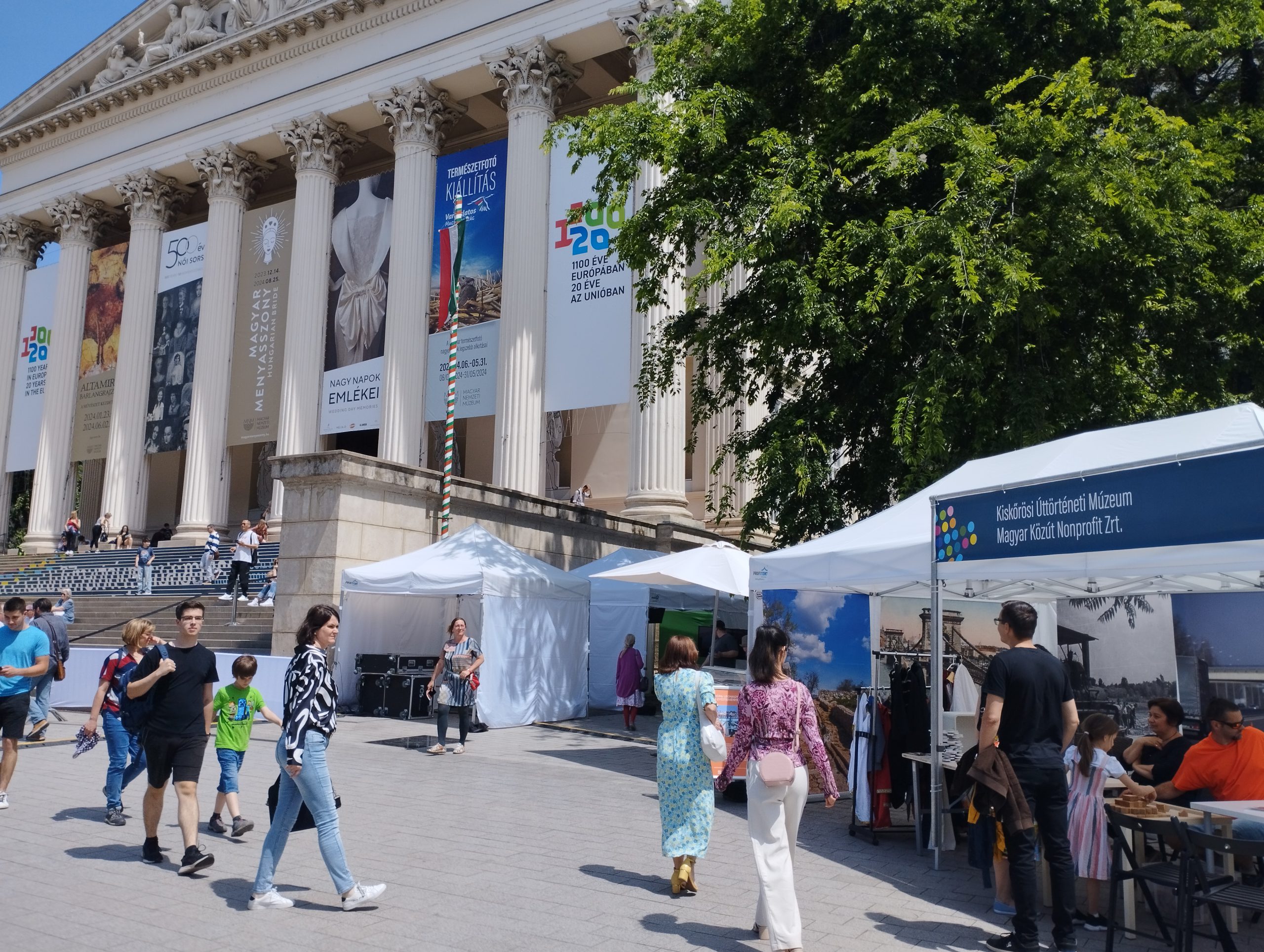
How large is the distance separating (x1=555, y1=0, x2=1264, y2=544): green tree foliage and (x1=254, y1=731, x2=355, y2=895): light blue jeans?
27.7 ft

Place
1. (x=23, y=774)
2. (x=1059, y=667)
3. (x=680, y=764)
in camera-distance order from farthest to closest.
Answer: (x=23, y=774) → (x=680, y=764) → (x=1059, y=667)

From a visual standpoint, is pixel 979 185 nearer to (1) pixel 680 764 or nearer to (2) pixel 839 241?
(2) pixel 839 241

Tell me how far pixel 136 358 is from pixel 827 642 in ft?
103

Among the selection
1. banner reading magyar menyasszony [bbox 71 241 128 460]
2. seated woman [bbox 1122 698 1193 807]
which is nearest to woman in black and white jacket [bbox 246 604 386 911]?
seated woman [bbox 1122 698 1193 807]

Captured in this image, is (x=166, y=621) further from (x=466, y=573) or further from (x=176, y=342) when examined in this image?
(x=176, y=342)

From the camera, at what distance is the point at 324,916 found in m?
5.93

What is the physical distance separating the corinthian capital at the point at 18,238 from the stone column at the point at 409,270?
19021 millimetres

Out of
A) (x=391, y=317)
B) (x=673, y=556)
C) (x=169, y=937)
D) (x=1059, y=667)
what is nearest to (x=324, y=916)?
(x=169, y=937)

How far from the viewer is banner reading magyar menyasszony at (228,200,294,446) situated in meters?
33.0

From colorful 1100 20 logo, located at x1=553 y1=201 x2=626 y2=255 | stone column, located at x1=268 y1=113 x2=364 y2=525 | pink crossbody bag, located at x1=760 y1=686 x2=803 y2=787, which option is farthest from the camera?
stone column, located at x1=268 y1=113 x2=364 y2=525

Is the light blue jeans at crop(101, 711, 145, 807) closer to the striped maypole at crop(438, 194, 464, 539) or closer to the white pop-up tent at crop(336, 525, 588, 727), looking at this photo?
the white pop-up tent at crop(336, 525, 588, 727)

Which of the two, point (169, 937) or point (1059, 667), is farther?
point (1059, 667)

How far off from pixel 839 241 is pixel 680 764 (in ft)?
29.8

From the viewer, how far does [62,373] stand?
3797 cm
